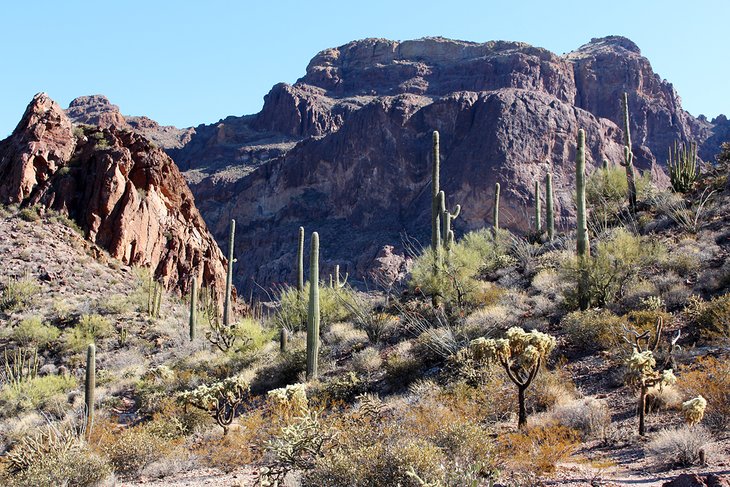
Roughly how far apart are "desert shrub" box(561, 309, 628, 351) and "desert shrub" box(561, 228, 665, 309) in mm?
1208

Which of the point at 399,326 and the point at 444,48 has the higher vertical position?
the point at 444,48

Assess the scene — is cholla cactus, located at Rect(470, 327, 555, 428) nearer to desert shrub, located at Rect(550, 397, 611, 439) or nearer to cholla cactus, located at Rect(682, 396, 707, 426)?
desert shrub, located at Rect(550, 397, 611, 439)

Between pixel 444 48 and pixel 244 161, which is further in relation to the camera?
pixel 444 48

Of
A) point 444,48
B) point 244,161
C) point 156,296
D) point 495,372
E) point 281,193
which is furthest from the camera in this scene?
point 444,48

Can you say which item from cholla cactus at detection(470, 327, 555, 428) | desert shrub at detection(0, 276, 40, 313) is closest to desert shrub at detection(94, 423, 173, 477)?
cholla cactus at detection(470, 327, 555, 428)

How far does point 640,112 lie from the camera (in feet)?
303

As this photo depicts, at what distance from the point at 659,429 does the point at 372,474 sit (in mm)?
4188

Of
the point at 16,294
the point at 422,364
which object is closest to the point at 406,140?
the point at 16,294

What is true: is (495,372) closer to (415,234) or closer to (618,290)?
(618,290)

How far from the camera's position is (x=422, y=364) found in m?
13.3

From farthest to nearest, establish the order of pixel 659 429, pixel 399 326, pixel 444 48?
pixel 444 48 < pixel 399 326 < pixel 659 429

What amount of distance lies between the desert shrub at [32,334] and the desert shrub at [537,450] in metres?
18.9

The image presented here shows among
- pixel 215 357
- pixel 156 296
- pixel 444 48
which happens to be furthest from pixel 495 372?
pixel 444 48

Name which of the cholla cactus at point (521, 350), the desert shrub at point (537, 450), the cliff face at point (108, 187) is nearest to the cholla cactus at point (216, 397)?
the cholla cactus at point (521, 350)
